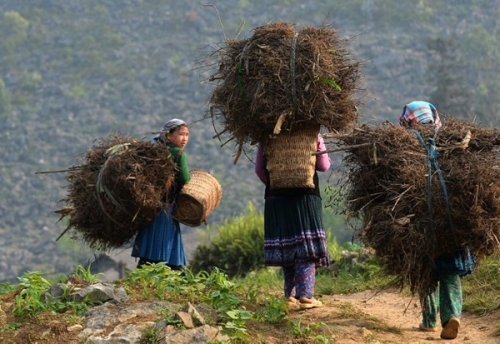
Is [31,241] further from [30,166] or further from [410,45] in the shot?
[410,45]

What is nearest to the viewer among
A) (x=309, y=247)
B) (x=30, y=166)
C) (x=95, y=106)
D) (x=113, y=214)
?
(x=309, y=247)

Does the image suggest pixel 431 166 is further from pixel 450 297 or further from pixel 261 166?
pixel 261 166

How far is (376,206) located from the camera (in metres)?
6.88

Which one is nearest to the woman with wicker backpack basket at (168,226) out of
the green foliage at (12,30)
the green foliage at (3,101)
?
the green foliage at (3,101)

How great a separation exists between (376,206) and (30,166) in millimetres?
40200

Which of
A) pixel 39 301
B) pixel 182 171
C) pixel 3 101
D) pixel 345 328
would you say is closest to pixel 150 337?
pixel 39 301

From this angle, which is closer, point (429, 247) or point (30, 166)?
point (429, 247)

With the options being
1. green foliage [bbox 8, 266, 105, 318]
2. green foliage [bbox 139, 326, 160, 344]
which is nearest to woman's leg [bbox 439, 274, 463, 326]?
green foliage [bbox 139, 326, 160, 344]

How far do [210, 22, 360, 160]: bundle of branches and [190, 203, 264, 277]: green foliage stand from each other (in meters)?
6.26

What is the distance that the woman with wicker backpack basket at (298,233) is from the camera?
7.73m

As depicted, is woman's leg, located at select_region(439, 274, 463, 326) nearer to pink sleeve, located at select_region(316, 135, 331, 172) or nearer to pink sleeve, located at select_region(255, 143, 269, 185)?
pink sleeve, located at select_region(316, 135, 331, 172)

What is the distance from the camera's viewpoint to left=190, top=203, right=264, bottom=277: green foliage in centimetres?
1402

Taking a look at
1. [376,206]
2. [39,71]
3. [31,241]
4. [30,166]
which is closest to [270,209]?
[376,206]

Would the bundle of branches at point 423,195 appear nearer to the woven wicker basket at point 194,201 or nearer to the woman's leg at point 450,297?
the woman's leg at point 450,297
